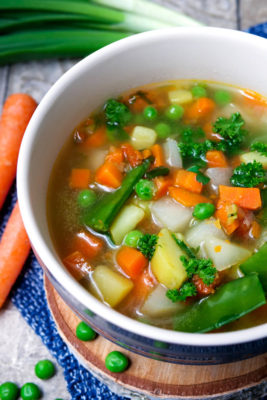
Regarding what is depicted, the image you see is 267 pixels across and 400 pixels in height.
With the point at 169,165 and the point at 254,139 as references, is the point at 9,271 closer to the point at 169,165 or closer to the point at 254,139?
the point at 169,165

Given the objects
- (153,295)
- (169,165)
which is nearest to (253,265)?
(153,295)

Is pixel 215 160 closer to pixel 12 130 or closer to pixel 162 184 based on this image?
pixel 162 184

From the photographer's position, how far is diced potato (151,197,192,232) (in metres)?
2.69

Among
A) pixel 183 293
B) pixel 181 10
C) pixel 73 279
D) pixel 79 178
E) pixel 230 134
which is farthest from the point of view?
pixel 181 10

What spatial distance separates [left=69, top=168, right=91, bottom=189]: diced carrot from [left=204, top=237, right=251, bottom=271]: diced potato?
0.71 metres

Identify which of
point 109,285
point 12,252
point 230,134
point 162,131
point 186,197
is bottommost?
point 12,252

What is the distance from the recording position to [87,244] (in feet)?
8.64

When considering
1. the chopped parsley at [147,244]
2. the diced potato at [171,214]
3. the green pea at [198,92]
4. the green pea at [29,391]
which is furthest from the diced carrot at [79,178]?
the green pea at [29,391]

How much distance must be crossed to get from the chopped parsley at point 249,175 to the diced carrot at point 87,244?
79 centimetres

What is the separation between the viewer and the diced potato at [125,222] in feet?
8.70

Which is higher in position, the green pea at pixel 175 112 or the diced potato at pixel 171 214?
the green pea at pixel 175 112

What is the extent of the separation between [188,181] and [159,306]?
0.72 metres

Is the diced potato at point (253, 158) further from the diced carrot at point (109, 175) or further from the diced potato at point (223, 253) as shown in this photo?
the diced carrot at point (109, 175)

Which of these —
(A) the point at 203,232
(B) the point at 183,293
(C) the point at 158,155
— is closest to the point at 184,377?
(B) the point at 183,293
